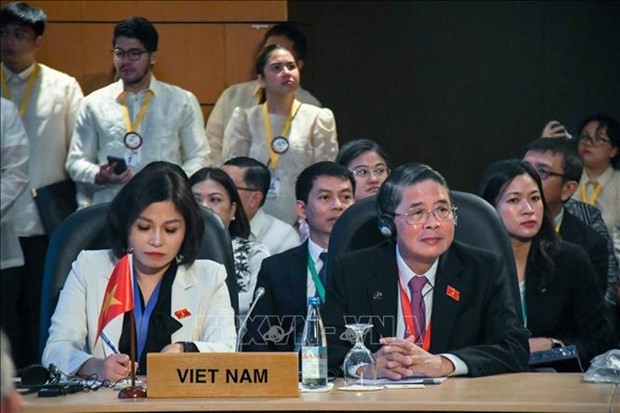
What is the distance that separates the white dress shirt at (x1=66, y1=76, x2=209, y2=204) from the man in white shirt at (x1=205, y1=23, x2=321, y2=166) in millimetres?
403

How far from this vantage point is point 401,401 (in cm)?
372

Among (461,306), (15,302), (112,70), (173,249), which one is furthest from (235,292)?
(112,70)

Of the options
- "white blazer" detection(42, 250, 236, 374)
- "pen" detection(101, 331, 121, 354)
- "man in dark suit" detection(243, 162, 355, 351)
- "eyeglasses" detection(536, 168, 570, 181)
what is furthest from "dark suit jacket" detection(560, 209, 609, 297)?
"pen" detection(101, 331, 121, 354)

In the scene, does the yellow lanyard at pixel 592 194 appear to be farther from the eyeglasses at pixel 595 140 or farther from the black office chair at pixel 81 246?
the black office chair at pixel 81 246

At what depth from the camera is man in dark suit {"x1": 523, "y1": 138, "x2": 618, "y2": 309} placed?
6141mm

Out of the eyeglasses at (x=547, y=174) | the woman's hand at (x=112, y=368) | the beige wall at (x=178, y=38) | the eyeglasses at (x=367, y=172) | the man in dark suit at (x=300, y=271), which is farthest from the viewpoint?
the beige wall at (x=178, y=38)

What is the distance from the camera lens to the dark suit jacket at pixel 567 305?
5.43 metres

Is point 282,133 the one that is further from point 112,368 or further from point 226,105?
point 112,368

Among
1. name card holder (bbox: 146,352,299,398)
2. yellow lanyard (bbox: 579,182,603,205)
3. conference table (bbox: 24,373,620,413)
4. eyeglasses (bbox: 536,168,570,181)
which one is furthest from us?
yellow lanyard (bbox: 579,182,603,205)

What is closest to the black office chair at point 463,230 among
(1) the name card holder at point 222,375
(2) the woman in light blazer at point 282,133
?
(1) the name card holder at point 222,375

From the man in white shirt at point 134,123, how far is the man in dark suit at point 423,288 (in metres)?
2.57

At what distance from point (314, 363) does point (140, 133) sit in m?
3.31

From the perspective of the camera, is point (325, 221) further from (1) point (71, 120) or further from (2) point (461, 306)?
(1) point (71, 120)

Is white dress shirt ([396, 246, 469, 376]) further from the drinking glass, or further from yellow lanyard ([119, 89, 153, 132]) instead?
yellow lanyard ([119, 89, 153, 132])
